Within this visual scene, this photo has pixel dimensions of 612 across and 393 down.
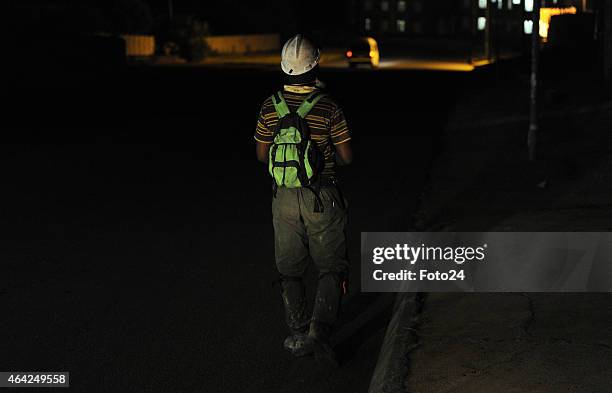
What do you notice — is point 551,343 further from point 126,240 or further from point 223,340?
point 126,240

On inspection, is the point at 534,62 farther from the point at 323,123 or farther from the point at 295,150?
the point at 295,150

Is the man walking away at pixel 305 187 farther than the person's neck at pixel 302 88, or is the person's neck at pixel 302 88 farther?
the person's neck at pixel 302 88

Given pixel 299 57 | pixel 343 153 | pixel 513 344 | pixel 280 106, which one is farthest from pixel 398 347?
pixel 299 57

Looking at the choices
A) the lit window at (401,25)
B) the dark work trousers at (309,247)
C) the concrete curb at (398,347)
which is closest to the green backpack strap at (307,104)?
the dark work trousers at (309,247)

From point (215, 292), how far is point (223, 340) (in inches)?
51.4

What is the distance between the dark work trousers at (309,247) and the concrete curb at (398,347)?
0.40 meters

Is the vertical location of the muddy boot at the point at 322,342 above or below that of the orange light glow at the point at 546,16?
below

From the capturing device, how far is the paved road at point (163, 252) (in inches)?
256

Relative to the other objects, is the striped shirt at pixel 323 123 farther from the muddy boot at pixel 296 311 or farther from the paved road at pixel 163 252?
the paved road at pixel 163 252

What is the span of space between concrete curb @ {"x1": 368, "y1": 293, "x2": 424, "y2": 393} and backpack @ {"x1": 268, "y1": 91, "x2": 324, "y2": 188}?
1063 millimetres

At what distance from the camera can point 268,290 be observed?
8.34 m

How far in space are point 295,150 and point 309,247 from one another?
0.70 m

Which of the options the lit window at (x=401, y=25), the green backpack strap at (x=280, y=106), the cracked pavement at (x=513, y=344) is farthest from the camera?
the lit window at (x=401, y=25)

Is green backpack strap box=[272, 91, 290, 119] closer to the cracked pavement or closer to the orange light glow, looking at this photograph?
the cracked pavement
